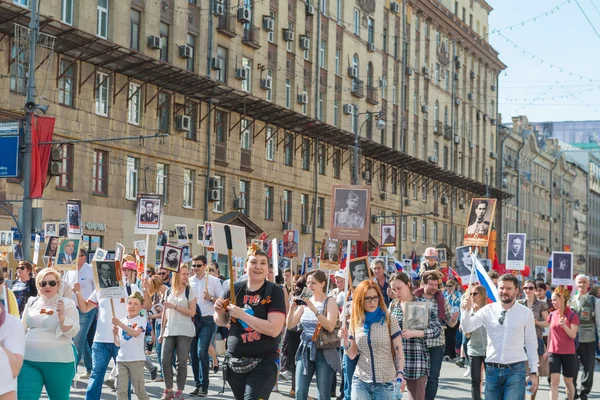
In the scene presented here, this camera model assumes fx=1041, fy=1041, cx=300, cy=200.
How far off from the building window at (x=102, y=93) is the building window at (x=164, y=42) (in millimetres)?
3310

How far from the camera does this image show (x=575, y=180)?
113 m

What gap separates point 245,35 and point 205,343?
28.3m

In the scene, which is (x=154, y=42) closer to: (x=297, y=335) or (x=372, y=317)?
(x=297, y=335)

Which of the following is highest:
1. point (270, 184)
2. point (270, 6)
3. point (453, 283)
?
point (270, 6)

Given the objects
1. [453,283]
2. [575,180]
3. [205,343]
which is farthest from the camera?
[575,180]

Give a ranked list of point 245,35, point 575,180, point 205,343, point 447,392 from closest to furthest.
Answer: point 205,343 → point 447,392 → point 245,35 → point 575,180

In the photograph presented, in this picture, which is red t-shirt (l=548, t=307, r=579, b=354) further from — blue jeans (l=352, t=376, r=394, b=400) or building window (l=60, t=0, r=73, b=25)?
building window (l=60, t=0, r=73, b=25)

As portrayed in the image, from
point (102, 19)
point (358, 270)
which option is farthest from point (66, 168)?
point (358, 270)

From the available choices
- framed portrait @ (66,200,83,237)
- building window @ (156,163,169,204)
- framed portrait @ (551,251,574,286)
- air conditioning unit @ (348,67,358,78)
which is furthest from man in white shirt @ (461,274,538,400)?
air conditioning unit @ (348,67,358,78)

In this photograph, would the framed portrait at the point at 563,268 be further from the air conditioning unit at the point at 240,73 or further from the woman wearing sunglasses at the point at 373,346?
the air conditioning unit at the point at 240,73

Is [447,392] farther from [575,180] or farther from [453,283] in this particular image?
[575,180]

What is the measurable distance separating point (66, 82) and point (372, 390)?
80.2 feet

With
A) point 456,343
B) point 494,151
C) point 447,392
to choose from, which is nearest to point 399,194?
point 494,151

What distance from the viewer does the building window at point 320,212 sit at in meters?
48.8
